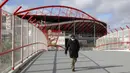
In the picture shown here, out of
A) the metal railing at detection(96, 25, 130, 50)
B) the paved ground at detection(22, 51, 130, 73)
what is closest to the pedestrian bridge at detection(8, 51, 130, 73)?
Result: the paved ground at detection(22, 51, 130, 73)

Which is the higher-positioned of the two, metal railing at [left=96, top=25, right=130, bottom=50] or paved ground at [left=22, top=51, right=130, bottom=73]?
metal railing at [left=96, top=25, right=130, bottom=50]

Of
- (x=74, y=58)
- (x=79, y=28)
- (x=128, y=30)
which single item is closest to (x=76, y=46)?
(x=74, y=58)

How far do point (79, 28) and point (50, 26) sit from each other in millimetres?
14941

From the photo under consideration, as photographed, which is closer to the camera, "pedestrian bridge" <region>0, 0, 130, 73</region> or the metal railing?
"pedestrian bridge" <region>0, 0, 130, 73</region>

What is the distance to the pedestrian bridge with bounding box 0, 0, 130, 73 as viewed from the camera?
10812 millimetres

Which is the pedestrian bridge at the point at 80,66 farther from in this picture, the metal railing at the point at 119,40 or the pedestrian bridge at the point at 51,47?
the metal railing at the point at 119,40

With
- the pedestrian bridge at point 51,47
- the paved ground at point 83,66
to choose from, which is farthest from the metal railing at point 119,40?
the paved ground at point 83,66

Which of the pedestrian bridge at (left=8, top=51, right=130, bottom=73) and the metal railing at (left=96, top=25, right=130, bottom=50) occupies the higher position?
the metal railing at (left=96, top=25, right=130, bottom=50)

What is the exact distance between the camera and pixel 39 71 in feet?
39.0

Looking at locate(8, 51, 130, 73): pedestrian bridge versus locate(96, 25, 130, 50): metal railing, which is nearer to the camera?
locate(8, 51, 130, 73): pedestrian bridge

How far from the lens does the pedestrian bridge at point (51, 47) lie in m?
10.8

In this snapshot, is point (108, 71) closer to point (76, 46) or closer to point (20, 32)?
point (76, 46)

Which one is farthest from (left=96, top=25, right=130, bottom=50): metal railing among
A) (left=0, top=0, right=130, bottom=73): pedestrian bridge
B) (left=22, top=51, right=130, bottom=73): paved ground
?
(left=22, top=51, right=130, bottom=73): paved ground

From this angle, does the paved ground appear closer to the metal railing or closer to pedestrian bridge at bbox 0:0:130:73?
pedestrian bridge at bbox 0:0:130:73
